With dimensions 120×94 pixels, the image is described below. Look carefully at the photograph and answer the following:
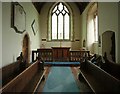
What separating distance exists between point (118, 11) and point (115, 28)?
0.69 m

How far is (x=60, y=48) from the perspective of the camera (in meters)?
10.6

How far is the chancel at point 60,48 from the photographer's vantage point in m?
4.00

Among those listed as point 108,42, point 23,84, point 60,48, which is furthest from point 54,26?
point 23,84

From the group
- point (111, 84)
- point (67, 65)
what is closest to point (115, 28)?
point (67, 65)

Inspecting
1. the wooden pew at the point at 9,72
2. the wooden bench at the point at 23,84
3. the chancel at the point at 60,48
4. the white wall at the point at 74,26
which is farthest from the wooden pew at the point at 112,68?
the white wall at the point at 74,26

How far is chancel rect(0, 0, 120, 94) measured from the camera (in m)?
4.00

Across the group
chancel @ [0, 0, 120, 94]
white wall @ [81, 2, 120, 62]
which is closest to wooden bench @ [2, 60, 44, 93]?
chancel @ [0, 0, 120, 94]

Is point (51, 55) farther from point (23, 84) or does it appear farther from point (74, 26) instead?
point (23, 84)

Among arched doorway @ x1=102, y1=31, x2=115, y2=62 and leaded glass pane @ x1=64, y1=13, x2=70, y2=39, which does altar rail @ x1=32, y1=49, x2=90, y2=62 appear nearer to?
arched doorway @ x1=102, y1=31, x2=115, y2=62

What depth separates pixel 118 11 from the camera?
7113mm

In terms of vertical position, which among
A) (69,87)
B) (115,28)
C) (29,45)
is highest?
(115,28)

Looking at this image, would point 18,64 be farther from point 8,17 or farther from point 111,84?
point 111,84

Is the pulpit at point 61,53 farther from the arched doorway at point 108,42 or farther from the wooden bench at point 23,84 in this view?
the wooden bench at point 23,84

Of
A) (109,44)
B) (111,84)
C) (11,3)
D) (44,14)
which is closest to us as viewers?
(111,84)
